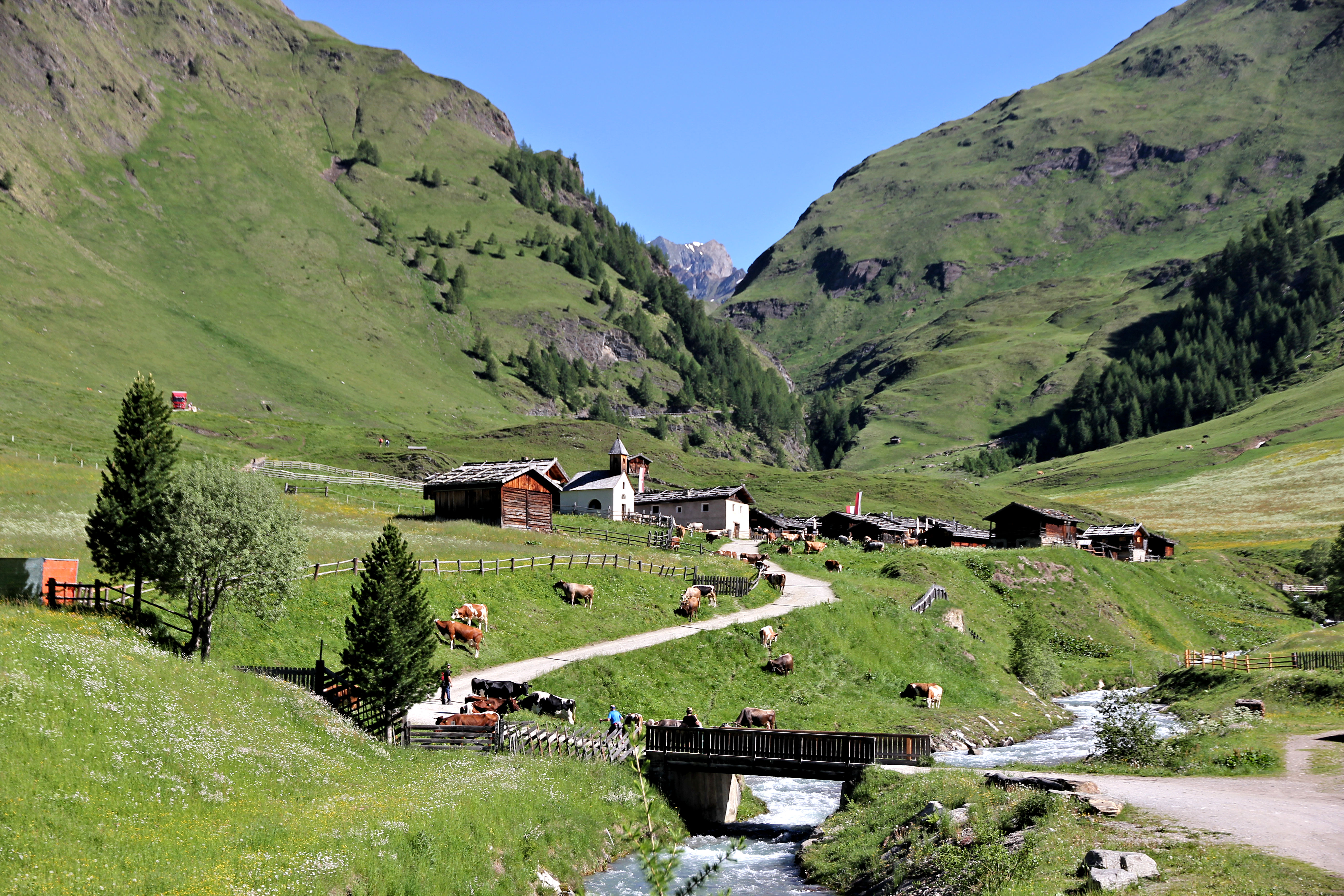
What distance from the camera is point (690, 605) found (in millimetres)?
58250

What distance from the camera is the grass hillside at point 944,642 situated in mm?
45938

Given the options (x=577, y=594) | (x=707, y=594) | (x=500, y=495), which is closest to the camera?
(x=577, y=594)

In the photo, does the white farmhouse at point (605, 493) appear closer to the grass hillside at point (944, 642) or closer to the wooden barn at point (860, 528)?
the grass hillside at point (944, 642)

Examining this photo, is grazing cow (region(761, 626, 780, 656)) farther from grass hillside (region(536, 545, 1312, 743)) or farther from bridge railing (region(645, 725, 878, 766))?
bridge railing (region(645, 725, 878, 766))

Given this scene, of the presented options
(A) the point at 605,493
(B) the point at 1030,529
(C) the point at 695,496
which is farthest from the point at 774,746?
(B) the point at 1030,529

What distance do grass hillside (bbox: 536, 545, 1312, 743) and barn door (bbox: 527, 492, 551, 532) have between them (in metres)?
21.0

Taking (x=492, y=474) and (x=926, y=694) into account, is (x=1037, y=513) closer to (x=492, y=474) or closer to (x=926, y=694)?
(x=492, y=474)

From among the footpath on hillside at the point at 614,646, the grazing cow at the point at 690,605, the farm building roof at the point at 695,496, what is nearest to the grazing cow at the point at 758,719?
the footpath on hillside at the point at 614,646

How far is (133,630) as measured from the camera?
3500cm

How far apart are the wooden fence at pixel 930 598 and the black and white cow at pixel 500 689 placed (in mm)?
32623

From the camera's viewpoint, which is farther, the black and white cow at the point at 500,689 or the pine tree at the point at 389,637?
the black and white cow at the point at 500,689

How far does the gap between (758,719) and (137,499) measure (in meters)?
26.8

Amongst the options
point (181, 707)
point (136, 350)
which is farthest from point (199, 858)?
point (136, 350)

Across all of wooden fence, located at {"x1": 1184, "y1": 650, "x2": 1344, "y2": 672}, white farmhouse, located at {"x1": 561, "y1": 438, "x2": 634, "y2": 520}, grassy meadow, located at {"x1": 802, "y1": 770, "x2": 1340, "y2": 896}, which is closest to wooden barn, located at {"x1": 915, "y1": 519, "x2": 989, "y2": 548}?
white farmhouse, located at {"x1": 561, "y1": 438, "x2": 634, "y2": 520}
